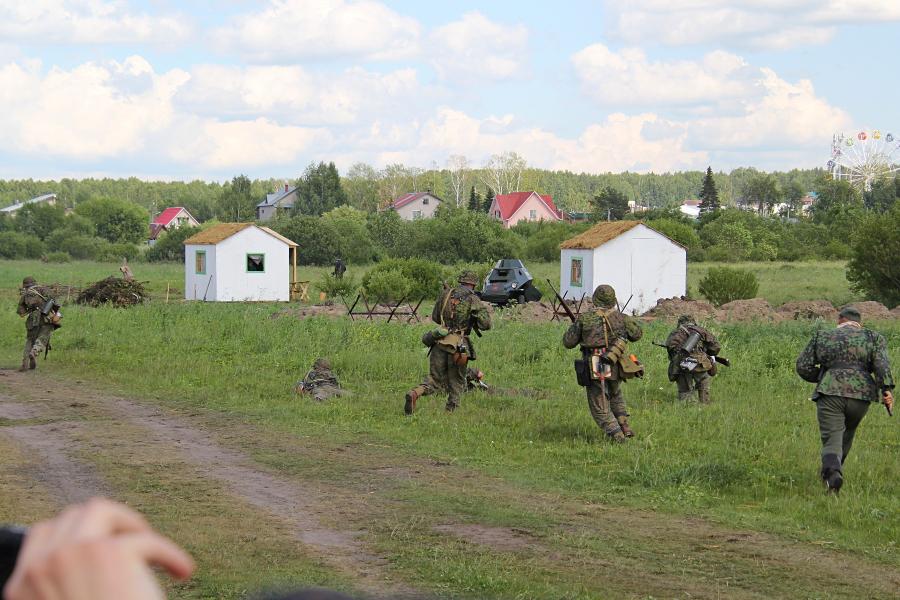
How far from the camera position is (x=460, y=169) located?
497ft

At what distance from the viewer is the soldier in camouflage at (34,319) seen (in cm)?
2030

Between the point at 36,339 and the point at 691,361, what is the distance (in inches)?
Answer: 475

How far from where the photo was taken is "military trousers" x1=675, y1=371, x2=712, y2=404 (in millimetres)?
15961

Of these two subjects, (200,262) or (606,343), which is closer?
(606,343)

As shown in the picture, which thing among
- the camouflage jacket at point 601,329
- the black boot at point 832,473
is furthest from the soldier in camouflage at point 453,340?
the black boot at point 832,473

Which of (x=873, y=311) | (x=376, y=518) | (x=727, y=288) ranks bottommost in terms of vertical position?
(x=376, y=518)

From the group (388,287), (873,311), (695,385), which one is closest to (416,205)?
(388,287)

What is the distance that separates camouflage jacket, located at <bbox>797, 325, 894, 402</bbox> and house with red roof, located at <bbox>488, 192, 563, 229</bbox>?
110936 millimetres

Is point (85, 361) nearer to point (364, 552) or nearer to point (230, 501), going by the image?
point (230, 501)

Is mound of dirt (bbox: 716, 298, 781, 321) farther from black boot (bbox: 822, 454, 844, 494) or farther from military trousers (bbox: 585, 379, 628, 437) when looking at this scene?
black boot (bbox: 822, 454, 844, 494)

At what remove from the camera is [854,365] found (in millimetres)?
10680

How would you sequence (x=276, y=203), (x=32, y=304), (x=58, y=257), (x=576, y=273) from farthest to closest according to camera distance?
(x=276, y=203)
(x=58, y=257)
(x=576, y=273)
(x=32, y=304)

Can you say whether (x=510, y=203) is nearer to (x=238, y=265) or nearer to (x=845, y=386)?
(x=238, y=265)

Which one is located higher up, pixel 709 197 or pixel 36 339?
pixel 709 197
